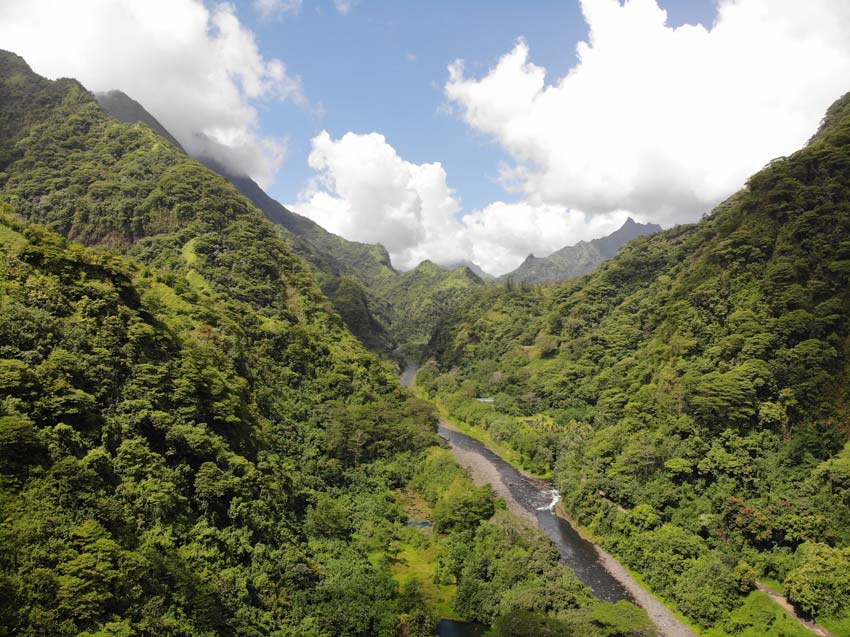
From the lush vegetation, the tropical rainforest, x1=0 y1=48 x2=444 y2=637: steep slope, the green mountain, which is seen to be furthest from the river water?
x1=0 y1=48 x2=444 y2=637: steep slope

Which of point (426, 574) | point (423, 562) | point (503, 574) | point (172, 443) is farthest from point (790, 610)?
point (172, 443)

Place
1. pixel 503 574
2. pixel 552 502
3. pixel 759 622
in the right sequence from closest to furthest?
1. pixel 759 622
2. pixel 503 574
3. pixel 552 502

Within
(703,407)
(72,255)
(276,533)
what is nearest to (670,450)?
(703,407)

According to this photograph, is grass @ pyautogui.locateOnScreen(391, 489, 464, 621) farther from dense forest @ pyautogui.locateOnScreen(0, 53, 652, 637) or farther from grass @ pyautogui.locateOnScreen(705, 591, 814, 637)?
grass @ pyautogui.locateOnScreen(705, 591, 814, 637)

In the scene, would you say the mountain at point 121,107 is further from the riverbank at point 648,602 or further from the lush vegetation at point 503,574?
the riverbank at point 648,602

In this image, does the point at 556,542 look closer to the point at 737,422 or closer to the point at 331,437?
the point at 737,422

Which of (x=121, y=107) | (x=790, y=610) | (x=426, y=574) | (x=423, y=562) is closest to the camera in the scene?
(x=790, y=610)

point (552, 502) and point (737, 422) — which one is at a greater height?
point (737, 422)

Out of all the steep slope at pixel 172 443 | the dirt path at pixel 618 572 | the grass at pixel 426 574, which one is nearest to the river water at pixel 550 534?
the dirt path at pixel 618 572
